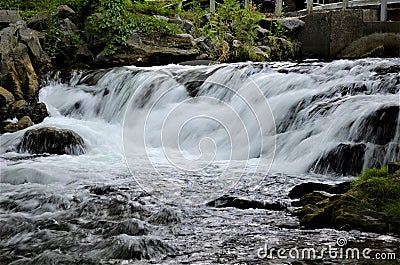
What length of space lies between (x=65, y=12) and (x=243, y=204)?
10940 millimetres

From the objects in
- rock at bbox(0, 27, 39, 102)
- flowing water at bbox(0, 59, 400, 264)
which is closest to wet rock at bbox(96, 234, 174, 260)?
flowing water at bbox(0, 59, 400, 264)

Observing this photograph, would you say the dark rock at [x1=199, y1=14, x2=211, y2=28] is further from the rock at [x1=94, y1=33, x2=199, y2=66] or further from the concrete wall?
the concrete wall

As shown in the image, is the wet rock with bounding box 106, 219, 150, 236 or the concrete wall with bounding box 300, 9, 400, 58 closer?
the wet rock with bounding box 106, 219, 150, 236

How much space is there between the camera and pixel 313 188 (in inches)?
199

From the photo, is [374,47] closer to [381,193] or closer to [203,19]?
[203,19]

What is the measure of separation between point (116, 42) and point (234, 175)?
7.88 metres

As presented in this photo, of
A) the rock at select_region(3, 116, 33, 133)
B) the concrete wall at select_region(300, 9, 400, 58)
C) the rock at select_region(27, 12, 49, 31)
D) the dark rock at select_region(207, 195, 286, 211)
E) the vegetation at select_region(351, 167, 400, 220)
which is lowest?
the dark rock at select_region(207, 195, 286, 211)

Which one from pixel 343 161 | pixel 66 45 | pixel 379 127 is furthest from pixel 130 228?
pixel 66 45

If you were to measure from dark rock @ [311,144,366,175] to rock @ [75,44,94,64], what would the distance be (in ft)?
28.8

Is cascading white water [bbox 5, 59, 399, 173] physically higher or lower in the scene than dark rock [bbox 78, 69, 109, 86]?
lower

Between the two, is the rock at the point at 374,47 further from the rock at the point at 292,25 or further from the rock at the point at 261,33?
the rock at the point at 261,33

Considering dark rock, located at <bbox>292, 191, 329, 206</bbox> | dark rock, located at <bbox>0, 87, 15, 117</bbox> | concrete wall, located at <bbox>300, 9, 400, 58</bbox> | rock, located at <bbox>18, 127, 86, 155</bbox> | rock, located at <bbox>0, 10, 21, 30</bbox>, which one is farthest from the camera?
concrete wall, located at <bbox>300, 9, 400, 58</bbox>

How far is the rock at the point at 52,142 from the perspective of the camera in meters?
7.89

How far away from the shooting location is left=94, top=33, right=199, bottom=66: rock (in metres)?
13.0
